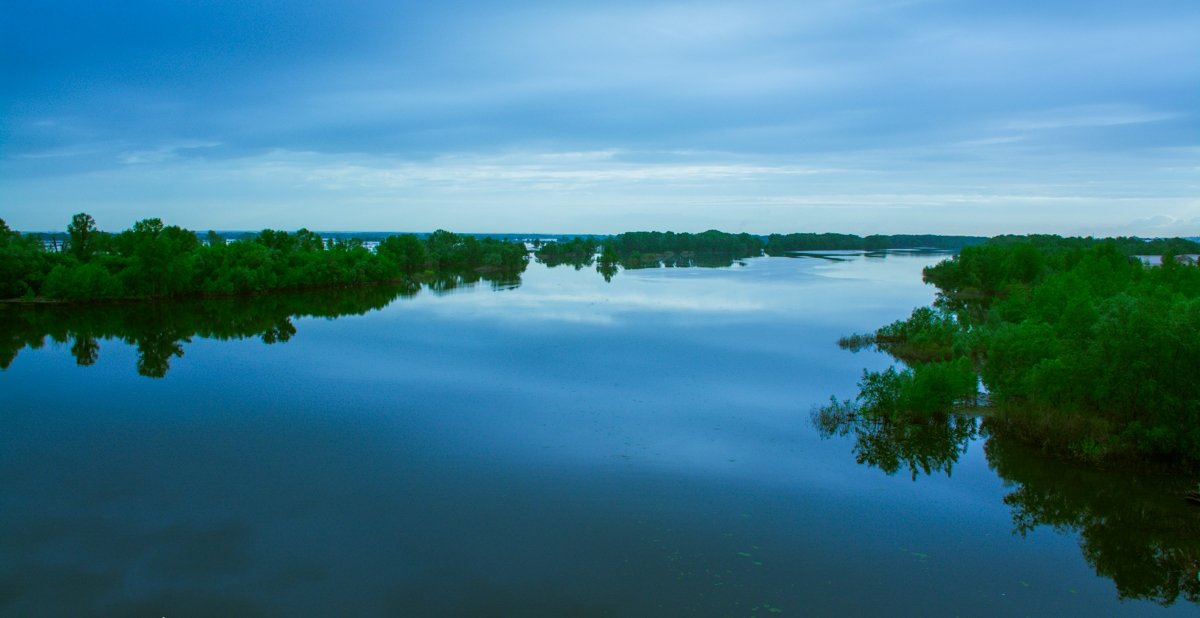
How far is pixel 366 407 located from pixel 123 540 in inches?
354

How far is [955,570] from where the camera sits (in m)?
11.9

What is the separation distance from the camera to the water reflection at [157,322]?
103 feet

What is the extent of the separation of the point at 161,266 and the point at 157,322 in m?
10.5

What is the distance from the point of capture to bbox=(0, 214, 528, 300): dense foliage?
45.8 metres

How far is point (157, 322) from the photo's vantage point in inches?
1551

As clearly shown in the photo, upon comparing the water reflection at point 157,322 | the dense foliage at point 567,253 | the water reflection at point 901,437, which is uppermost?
the dense foliage at point 567,253

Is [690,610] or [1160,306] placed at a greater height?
[1160,306]

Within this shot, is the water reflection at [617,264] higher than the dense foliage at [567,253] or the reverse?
the reverse

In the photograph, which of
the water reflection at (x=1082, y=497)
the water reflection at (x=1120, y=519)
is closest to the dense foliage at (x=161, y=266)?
the water reflection at (x=1082, y=497)

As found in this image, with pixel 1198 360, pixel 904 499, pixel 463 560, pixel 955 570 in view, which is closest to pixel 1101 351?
pixel 1198 360

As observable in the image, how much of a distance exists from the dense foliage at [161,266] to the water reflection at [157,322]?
163cm

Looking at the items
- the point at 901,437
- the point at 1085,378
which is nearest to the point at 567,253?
the point at 901,437

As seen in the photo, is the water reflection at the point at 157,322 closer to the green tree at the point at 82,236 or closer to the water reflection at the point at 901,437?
the green tree at the point at 82,236

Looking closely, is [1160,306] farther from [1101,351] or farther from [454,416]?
[454,416]
